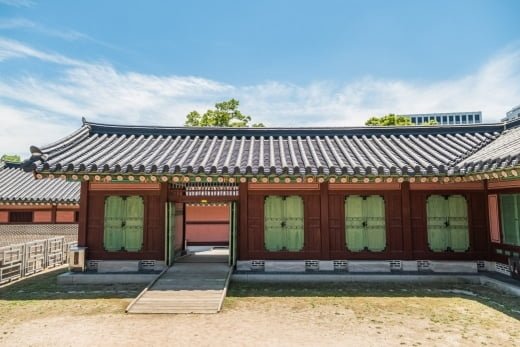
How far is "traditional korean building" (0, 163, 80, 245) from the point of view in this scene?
672 inches

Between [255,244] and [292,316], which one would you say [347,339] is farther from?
[255,244]

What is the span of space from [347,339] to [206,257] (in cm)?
789

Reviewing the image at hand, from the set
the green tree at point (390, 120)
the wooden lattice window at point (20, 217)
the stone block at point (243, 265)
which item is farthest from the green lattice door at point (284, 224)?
the green tree at point (390, 120)

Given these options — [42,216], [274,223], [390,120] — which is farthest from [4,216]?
[390,120]

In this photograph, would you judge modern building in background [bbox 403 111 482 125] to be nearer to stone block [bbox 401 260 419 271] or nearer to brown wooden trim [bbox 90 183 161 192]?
stone block [bbox 401 260 419 271]

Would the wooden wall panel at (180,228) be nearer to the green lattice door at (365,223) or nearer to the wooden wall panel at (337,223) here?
the wooden wall panel at (337,223)

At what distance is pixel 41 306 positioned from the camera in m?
7.93

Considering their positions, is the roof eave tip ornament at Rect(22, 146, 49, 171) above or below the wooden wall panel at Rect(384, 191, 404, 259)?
above

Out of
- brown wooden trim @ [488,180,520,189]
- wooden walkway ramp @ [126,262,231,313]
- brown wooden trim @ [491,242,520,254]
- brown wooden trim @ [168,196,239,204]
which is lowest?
wooden walkway ramp @ [126,262,231,313]

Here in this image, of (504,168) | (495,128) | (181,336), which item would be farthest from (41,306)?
(495,128)

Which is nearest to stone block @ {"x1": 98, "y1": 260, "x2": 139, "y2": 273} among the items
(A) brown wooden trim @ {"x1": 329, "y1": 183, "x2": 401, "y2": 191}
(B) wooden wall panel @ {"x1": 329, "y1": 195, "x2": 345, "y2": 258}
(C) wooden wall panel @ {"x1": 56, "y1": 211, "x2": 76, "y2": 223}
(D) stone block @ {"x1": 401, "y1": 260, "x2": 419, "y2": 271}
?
(B) wooden wall panel @ {"x1": 329, "y1": 195, "x2": 345, "y2": 258}

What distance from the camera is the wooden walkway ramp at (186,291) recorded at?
765 cm

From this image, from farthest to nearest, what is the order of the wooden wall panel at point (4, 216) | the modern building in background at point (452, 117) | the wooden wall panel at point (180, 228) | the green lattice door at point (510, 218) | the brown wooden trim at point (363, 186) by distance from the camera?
A: the modern building in background at point (452, 117)
the wooden wall panel at point (4, 216)
the wooden wall panel at point (180, 228)
the brown wooden trim at point (363, 186)
the green lattice door at point (510, 218)

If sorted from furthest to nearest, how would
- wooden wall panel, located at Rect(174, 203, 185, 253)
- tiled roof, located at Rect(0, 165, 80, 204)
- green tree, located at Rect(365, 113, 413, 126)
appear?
green tree, located at Rect(365, 113, 413, 126) < tiled roof, located at Rect(0, 165, 80, 204) < wooden wall panel, located at Rect(174, 203, 185, 253)
